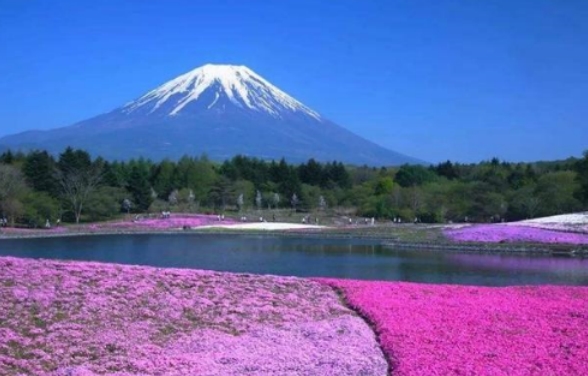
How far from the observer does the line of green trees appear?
60.4 metres

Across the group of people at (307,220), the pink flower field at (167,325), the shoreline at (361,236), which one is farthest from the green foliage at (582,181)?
the pink flower field at (167,325)

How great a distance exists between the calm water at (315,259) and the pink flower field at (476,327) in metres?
6.53

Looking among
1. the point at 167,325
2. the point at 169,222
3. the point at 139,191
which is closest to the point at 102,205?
the point at 139,191

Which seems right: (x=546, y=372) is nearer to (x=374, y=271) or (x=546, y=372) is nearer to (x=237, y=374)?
(x=237, y=374)

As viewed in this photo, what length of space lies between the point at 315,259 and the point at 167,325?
2015 cm

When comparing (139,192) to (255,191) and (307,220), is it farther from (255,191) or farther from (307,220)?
(307,220)

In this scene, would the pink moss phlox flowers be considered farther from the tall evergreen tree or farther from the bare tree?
the tall evergreen tree

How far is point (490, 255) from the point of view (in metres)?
36.7

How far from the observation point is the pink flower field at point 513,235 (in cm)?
4022

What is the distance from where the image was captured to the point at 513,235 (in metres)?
42.3

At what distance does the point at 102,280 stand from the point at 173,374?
22.7 feet

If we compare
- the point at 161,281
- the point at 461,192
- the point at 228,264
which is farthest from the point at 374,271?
the point at 461,192

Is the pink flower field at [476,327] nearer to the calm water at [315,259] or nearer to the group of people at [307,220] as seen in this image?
the calm water at [315,259]

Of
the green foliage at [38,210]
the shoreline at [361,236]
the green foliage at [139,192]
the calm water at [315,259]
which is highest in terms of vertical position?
the green foliage at [139,192]
